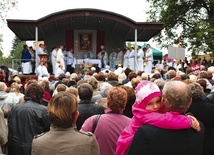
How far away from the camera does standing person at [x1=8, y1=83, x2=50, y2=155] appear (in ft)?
18.6

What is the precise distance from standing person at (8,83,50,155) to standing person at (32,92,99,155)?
2.06 m

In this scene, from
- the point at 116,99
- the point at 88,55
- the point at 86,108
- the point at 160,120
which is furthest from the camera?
the point at 88,55

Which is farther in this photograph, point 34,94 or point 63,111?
point 34,94

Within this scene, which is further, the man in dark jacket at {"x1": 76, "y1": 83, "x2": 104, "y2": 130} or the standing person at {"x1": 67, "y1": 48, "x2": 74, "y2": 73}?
the standing person at {"x1": 67, "y1": 48, "x2": 74, "y2": 73}

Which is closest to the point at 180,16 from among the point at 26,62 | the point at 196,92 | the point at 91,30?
the point at 91,30

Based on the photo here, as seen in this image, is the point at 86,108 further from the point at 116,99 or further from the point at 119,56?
the point at 119,56

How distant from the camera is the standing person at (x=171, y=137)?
3.25m

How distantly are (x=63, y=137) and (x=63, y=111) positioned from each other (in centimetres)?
24

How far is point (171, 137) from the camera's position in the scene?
10.8 feet

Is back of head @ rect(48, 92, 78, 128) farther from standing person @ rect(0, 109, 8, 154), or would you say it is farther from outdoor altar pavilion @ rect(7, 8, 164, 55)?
outdoor altar pavilion @ rect(7, 8, 164, 55)

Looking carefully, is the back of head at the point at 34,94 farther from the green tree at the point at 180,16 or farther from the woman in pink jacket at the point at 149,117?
the green tree at the point at 180,16

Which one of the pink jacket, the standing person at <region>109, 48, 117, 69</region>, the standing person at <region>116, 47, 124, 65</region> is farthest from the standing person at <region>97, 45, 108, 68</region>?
the pink jacket

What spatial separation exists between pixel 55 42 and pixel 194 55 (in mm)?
16057

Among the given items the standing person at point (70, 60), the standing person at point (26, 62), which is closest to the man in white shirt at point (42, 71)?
the standing person at point (26, 62)
